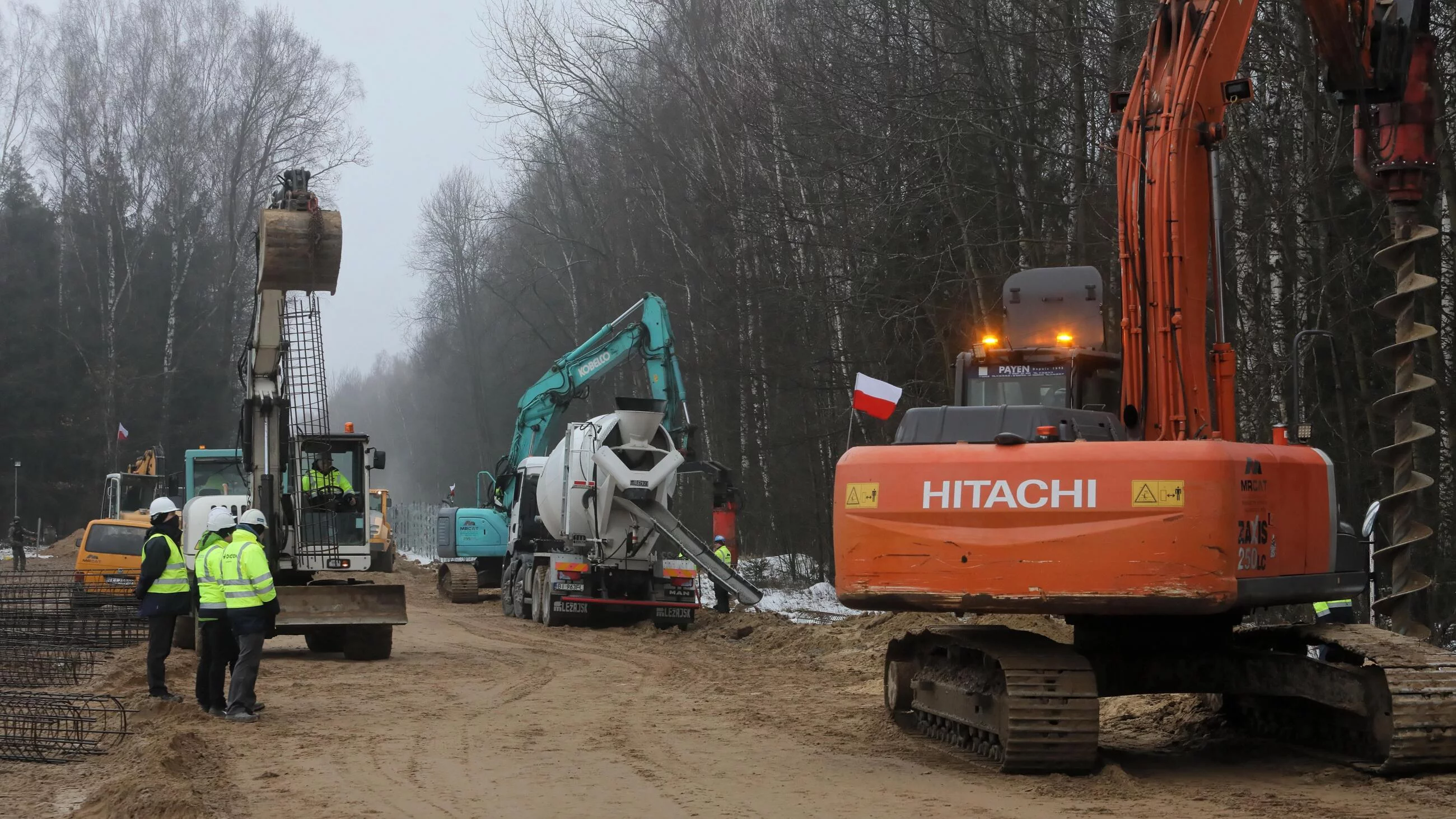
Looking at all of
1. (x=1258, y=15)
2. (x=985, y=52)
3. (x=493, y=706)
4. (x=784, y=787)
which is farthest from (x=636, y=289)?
(x=784, y=787)

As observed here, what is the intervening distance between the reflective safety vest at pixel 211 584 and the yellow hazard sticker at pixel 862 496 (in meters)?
5.57

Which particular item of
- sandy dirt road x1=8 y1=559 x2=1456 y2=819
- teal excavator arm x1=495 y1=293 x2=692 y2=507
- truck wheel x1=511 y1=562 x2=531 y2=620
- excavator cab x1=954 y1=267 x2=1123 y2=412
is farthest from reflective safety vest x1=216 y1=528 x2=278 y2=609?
truck wheel x1=511 y1=562 x2=531 y2=620

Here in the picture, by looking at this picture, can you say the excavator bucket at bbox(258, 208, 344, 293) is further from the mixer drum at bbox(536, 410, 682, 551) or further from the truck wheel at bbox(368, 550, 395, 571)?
the truck wheel at bbox(368, 550, 395, 571)

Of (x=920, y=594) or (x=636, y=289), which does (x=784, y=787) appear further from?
(x=636, y=289)

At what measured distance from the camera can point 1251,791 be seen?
28.3ft

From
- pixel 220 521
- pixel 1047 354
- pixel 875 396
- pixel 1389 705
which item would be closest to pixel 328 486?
pixel 220 521

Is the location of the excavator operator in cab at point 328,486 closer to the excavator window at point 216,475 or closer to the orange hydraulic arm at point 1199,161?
the excavator window at point 216,475

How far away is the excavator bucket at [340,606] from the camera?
15633mm

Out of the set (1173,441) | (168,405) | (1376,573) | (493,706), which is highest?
(168,405)

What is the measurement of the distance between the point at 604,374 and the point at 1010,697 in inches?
716

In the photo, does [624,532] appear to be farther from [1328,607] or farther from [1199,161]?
[1199,161]

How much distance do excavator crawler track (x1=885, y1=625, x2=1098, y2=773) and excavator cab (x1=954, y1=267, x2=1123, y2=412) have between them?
1.67 metres

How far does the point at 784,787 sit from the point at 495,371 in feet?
222

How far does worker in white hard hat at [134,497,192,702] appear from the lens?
503 inches
